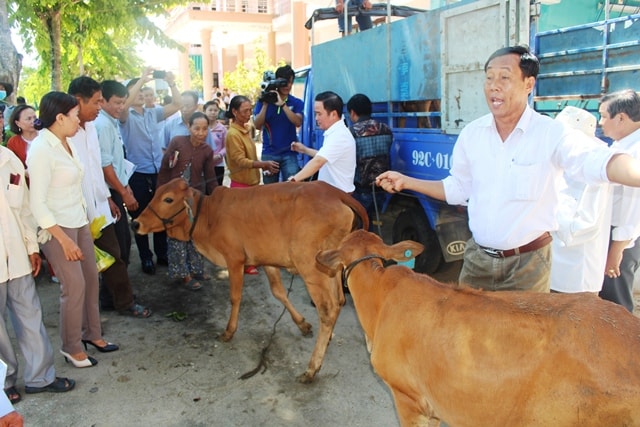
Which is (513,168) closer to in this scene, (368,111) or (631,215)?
(631,215)

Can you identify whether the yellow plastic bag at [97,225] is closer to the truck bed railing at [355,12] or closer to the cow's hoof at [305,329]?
the cow's hoof at [305,329]

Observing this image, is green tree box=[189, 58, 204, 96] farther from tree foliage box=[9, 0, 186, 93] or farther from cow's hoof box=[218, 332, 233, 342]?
cow's hoof box=[218, 332, 233, 342]

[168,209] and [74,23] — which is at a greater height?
[74,23]

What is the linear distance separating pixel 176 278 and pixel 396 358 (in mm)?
3991

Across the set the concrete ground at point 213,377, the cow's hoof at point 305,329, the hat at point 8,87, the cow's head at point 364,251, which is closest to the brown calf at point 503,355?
the cow's head at point 364,251

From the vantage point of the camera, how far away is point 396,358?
2.22 m

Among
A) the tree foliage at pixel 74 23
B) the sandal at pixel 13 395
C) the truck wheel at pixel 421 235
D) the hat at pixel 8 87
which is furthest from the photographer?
the tree foliage at pixel 74 23

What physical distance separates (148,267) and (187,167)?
130 centimetres

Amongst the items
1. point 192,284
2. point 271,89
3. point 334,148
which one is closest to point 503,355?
point 334,148

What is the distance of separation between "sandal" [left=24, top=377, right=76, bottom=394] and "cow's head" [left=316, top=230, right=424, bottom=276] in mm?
2085

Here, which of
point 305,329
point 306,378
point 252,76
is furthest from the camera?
point 252,76

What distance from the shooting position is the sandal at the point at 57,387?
348 cm

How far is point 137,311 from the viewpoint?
15.9ft

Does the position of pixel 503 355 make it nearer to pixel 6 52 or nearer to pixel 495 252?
pixel 495 252
